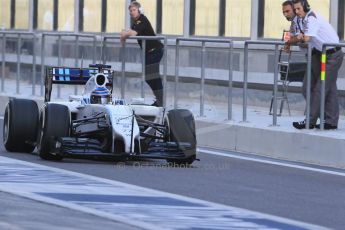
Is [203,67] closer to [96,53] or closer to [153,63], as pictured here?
[153,63]

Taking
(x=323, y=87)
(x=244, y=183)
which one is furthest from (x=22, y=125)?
(x=323, y=87)

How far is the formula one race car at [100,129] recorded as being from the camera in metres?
13.9

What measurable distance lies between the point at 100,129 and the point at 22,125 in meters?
1.44

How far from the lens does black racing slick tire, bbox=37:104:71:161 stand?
14031mm

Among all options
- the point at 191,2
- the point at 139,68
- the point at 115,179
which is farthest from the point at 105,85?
the point at 191,2

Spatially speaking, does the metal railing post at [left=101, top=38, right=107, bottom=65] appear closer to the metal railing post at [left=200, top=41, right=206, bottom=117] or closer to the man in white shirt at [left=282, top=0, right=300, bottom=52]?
the metal railing post at [left=200, top=41, right=206, bottom=117]

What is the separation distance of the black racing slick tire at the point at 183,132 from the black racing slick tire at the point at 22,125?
1649 millimetres

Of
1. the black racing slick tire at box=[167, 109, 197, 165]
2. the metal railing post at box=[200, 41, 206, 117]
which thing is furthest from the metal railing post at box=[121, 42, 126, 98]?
the black racing slick tire at box=[167, 109, 197, 165]

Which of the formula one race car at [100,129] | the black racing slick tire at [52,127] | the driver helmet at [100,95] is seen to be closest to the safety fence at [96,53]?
the formula one race car at [100,129]

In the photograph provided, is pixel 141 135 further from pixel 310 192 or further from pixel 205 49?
pixel 205 49

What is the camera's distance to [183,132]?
14344mm

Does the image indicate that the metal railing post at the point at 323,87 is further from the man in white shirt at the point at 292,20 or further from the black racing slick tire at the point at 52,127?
the black racing slick tire at the point at 52,127

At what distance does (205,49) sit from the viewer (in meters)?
18.2

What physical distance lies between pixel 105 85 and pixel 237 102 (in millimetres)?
3389
